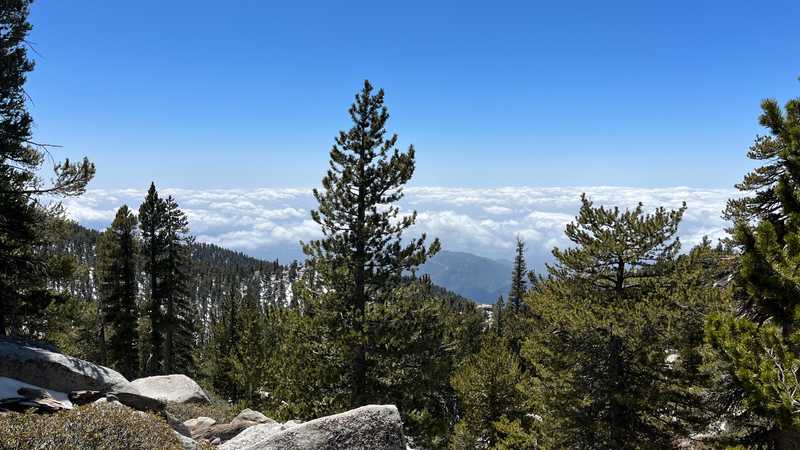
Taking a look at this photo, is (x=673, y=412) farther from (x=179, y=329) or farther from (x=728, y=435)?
(x=179, y=329)

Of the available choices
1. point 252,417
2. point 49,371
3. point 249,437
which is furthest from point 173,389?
point 249,437

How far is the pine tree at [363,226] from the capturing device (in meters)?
16.2

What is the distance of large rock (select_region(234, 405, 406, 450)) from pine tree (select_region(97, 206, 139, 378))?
2777 cm

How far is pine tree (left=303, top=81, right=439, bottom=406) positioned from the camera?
53.3 ft

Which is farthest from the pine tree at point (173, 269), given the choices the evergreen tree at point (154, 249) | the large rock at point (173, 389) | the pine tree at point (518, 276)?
the pine tree at point (518, 276)

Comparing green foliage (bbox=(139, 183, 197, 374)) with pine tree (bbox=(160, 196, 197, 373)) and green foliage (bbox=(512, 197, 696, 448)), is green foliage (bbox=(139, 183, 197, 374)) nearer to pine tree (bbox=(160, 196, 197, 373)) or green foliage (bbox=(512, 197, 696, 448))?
pine tree (bbox=(160, 196, 197, 373))

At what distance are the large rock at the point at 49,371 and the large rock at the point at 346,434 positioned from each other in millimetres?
7128

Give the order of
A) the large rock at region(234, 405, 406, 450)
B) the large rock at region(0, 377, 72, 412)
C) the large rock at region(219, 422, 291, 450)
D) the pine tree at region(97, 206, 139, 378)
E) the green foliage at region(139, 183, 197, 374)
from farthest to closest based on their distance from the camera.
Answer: the pine tree at region(97, 206, 139, 378) < the green foliage at region(139, 183, 197, 374) < the large rock at region(219, 422, 291, 450) < the large rock at region(0, 377, 72, 412) < the large rock at region(234, 405, 406, 450)

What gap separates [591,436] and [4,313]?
23.4 meters

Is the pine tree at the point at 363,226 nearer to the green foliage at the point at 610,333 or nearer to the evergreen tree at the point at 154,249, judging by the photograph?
the green foliage at the point at 610,333

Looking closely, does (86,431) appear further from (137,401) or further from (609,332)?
(609,332)

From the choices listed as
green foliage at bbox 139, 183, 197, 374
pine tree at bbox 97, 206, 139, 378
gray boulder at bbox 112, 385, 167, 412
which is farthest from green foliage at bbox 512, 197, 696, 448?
pine tree at bbox 97, 206, 139, 378

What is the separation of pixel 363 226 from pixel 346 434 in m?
8.97

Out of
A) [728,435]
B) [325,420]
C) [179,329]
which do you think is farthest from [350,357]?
[179,329]
